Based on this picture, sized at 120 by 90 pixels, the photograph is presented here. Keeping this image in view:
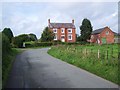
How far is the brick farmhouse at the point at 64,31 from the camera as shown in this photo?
304 feet

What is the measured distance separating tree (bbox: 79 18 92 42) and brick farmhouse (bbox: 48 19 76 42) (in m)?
4.52

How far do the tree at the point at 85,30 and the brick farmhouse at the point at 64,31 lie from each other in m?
4.52

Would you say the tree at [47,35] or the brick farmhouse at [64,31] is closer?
the tree at [47,35]

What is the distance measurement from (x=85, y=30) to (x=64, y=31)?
8696 millimetres

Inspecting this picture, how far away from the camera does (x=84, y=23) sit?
91562 mm

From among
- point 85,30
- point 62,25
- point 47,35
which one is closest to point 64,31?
point 62,25

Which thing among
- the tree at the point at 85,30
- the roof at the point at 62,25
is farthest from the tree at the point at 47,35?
the tree at the point at 85,30

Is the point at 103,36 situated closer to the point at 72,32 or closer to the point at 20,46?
the point at 72,32

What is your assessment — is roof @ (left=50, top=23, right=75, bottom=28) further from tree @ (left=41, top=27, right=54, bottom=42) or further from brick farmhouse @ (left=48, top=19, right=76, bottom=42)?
tree @ (left=41, top=27, right=54, bottom=42)

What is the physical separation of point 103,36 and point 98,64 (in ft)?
254

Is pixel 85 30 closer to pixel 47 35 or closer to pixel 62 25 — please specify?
pixel 62 25

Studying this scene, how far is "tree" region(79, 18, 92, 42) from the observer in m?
89.0

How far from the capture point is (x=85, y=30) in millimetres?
89812

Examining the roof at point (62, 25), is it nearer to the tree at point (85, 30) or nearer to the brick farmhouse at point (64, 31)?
the brick farmhouse at point (64, 31)
